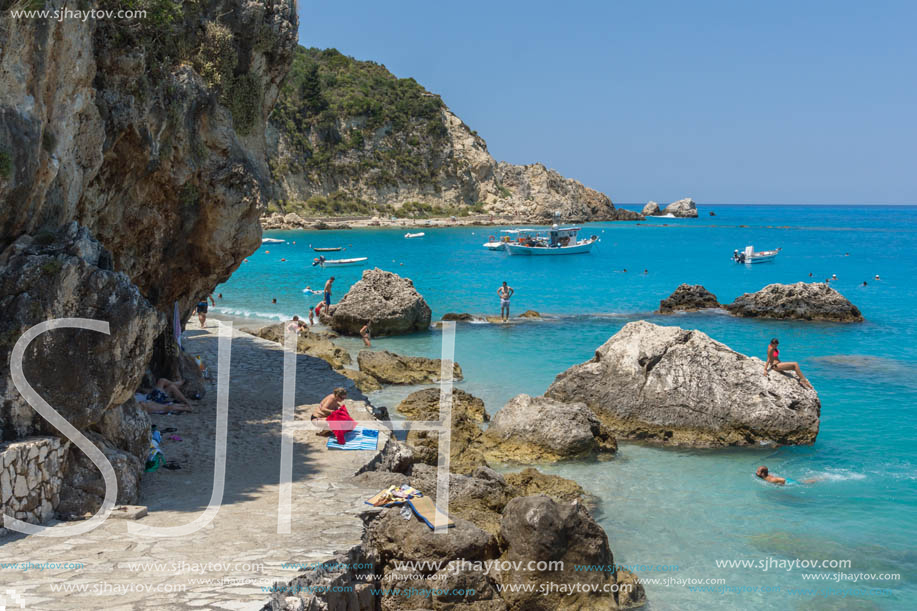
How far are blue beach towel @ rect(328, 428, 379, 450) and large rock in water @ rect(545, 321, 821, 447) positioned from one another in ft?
22.8

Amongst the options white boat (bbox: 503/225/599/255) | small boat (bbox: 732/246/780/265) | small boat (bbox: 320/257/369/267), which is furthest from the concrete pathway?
small boat (bbox: 732/246/780/265)

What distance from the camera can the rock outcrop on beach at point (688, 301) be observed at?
124ft

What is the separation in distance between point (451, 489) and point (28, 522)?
18.3 ft

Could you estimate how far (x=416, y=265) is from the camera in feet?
204

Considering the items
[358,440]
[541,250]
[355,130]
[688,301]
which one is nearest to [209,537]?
[358,440]

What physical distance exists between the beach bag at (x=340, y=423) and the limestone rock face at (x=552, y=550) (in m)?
3.52

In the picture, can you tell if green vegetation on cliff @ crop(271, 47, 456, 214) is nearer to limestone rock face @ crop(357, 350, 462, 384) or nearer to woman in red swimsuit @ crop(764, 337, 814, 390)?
limestone rock face @ crop(357, 350, 462, 384)

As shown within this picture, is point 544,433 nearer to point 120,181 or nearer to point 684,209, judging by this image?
point 120,181

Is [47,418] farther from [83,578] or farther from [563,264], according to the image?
[563,264]

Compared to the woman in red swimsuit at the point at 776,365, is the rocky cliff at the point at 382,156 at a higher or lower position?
higher

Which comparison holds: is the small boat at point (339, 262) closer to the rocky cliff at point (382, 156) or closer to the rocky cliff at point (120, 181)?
the rocky cliff at point (120, 181)

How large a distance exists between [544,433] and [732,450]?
4.26 metres

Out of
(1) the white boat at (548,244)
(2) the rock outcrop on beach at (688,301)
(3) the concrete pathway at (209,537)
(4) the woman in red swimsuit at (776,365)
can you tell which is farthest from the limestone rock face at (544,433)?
(1) the white boat at (548,244)

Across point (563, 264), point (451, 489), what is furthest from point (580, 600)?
point (563, 264)
